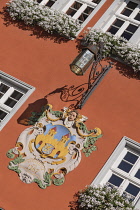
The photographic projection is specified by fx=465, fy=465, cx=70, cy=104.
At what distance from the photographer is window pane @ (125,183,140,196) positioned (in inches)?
348

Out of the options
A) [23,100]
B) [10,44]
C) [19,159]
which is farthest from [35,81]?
[19,159]

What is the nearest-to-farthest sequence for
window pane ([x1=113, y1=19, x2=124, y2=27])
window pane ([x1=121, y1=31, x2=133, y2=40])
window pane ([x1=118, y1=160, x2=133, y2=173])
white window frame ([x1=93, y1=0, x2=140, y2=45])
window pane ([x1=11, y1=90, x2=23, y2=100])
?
window pane ([x1=118, y1=160, x2=133, y2=173]) → window pane ([x1=11, y1=90, x2=23, y2=100]) → window pane ([x1=121, y1=31, x2=133, y2=40]) → white window frame ([x1=93, y1=0, x2=140, y2=45]) → window pane ([x1=113, y1=19, x2=124, y2=27])

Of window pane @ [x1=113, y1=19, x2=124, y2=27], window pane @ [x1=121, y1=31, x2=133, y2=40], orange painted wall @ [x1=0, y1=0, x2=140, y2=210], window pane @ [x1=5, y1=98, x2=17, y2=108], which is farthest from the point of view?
window pane @ [x1=113, y1=19, x2=124, y2=27]

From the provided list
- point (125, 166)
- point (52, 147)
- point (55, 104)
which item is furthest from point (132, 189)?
point (55, 104)

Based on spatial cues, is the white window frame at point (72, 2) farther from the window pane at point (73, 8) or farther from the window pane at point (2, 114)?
the window pane at point (2, 114)

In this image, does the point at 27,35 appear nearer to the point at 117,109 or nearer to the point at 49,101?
the point at 49,101

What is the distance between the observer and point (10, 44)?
10875 mm

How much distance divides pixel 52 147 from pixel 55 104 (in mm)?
1068

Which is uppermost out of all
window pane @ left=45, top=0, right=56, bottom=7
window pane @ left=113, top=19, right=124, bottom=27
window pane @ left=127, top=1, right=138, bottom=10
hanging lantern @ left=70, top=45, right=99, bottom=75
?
window pane @ left=127, top=1, right=138, bottom=10

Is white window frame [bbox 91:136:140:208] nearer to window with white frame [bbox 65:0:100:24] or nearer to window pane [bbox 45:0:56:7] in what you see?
window with white frame [bbox 65:0:100:24]

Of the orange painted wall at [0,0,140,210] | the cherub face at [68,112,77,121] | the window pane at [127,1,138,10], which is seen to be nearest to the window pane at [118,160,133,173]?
the orange painted wall at [0,0,140,210]

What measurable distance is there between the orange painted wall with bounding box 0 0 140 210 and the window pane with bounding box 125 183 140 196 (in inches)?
26.5

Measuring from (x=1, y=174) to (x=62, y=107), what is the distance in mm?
1890

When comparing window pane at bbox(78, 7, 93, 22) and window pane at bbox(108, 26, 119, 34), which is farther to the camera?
window pane at bbox(78, 7, 93, 22)
